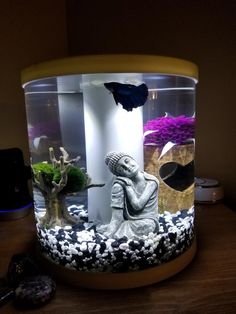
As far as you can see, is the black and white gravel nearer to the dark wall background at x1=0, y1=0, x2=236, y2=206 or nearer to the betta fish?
the betta fish

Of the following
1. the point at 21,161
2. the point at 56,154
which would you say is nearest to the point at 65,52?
the point at 21,161

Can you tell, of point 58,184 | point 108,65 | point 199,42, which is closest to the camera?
point 108,65

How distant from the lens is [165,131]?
1.72 ft

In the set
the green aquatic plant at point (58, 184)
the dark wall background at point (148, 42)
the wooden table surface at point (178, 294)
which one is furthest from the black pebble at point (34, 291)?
the dark wall background at point (148, 42)

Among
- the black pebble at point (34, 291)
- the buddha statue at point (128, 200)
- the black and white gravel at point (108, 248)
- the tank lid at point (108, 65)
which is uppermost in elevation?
the tank lid at point (108, 65)

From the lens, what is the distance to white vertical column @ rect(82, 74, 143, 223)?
497mm

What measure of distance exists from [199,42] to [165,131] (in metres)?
0.48

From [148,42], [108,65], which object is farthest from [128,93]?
[148,42]

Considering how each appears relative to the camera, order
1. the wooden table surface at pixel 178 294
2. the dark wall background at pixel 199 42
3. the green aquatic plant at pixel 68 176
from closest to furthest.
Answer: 1. the wooden table surface at pixel 178 294
2. the green aquatic plant at pixel 68 176
3. the dark wall background at pixel 199 42

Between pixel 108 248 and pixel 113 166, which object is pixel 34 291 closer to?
pixel 108 248

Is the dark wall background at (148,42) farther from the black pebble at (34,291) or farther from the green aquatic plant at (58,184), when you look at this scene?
the black pebble at (34,291)

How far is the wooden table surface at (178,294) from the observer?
0.40 metres

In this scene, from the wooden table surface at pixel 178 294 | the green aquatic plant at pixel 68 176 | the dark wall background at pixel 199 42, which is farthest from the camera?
the dark wall background at pixel 199 42

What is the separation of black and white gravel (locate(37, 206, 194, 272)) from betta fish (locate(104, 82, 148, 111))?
9.6 inches
